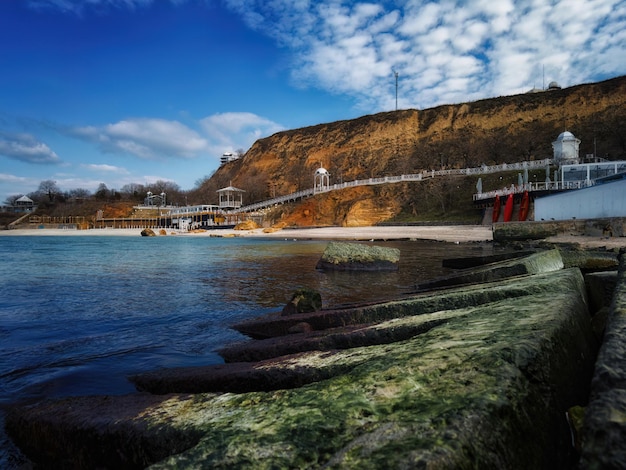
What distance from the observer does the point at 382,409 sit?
158 centimetres

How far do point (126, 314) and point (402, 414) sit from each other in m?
8.24

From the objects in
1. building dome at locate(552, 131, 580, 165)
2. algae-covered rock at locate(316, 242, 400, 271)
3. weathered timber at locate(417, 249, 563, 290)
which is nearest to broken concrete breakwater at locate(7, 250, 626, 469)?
weathered timber at locate(417, 249, 563, 290)

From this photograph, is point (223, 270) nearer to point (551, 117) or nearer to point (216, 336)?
point (216, 336)

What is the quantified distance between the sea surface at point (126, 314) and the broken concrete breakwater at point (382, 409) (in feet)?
3.68

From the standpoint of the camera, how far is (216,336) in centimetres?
650

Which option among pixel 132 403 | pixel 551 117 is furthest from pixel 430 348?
pixel 551 117

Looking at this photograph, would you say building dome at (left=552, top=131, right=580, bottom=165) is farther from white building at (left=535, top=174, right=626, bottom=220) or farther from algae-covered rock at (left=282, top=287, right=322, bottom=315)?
algae-covered rock at (left=282, top=287, right=322, bottom=315)

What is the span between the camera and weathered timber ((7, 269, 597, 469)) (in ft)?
4.11

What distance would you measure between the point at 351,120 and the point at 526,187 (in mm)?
55691

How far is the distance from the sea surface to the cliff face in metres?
42.6

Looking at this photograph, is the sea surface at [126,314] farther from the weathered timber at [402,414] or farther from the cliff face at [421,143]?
the cliff face at [421,143]

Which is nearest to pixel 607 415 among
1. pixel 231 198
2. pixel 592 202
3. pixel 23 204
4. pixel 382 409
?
pixel 382 409

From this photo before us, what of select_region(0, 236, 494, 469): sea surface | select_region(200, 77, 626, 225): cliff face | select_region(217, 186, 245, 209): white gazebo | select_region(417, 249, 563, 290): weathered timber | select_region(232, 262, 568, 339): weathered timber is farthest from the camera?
select_region(217, 186, 245, 209): white gazebo

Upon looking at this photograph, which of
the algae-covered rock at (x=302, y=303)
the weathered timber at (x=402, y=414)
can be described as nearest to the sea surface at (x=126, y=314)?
the algae-covered rock at (x=302, y=303)
